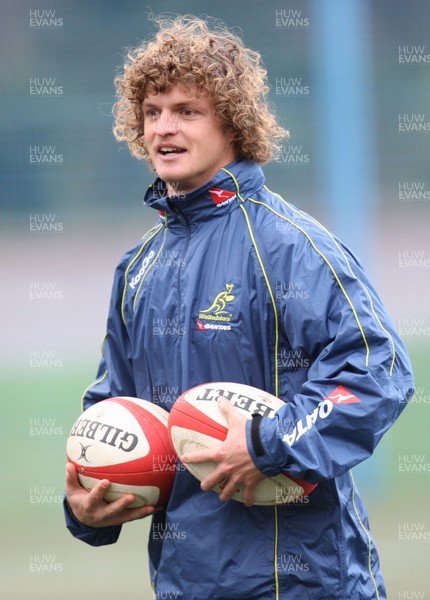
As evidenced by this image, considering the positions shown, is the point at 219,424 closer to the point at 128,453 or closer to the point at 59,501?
the point at 128,453

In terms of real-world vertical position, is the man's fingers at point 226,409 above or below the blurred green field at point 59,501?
above

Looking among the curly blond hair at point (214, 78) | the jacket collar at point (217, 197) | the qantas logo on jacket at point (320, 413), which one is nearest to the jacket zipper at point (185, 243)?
the jacket collar at point (217, 197)

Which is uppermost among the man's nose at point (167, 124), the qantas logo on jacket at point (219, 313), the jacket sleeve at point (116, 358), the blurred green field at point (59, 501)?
the man's nose at point (167, 124)

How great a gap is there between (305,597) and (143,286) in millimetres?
921

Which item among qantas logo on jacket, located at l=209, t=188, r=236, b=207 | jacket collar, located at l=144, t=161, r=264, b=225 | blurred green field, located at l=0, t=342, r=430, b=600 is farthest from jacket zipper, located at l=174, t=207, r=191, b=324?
blurred green field, located at l=0, t=342, r=430, b=600

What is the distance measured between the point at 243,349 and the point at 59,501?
2675 millimetres

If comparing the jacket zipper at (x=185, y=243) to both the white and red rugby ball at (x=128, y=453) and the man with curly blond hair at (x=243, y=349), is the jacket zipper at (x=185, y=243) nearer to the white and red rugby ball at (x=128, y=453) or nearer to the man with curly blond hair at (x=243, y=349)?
the man with curly blond hair at (x=243, y=349)

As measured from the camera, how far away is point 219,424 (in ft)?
8.54

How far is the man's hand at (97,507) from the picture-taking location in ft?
9.09

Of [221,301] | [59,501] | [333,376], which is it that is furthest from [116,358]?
[59,501]

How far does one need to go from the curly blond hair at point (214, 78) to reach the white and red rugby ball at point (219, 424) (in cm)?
72

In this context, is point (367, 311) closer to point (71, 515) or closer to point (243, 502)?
point (243, 502)

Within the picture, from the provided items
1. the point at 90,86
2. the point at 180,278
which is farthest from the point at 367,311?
the point at 90,86

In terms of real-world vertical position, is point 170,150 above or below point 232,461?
above
